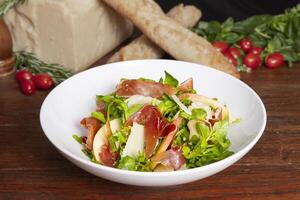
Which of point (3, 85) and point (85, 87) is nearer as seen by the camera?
point (85, 87)

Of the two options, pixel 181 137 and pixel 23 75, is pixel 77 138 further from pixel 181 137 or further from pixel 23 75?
pixel 23 75

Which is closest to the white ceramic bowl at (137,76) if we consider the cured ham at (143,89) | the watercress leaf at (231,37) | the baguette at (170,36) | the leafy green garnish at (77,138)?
the leafy green garnish at (77,138)

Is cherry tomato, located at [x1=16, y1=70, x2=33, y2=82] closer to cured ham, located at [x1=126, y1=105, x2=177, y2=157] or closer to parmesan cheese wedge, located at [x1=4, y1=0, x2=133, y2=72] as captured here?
parmesan cheese wedge, located at [x1=4, y1=0, x2=133, y2=72]

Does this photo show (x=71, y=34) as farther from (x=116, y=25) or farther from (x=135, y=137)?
(x=135, y=137)

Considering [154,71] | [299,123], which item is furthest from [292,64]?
[154,71]

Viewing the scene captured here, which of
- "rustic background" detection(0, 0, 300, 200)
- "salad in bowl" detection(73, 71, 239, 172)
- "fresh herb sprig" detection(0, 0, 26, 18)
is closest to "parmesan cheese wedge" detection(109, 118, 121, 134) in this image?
"salad in bowl" detection(73, 71, 239, 172)

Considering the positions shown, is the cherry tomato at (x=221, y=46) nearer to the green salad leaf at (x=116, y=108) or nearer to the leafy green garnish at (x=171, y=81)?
the leafy green garnish at (x=171, y=81)
